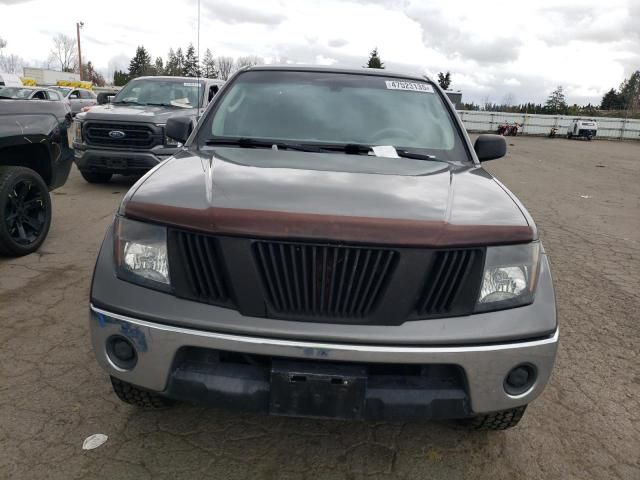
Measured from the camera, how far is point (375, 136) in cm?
303

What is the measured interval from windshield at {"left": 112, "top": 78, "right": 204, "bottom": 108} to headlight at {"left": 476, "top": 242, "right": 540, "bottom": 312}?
7658 millimetres

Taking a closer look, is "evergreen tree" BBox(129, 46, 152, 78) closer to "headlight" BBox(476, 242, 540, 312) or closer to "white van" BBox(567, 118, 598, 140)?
"white van" BBox(567, 118, 598, 140)

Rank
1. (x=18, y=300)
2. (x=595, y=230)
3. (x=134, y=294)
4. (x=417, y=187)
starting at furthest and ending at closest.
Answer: (x=595, y=230), (x=18, y=300), (x=417, y=187), (x=134, y=294)

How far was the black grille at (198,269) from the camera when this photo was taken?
1.84 meters

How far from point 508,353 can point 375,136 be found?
63.7 inches

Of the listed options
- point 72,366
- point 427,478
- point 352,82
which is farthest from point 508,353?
point 72,366

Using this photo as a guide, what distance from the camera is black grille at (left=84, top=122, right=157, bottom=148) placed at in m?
7.56

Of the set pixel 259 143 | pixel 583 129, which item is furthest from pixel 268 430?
pixel 583 129

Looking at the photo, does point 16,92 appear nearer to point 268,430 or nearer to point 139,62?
point 268,430

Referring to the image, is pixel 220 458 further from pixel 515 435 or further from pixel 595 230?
pixel 595 230

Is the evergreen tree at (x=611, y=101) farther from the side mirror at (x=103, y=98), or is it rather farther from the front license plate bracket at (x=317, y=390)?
the front license plate bracket at (x=317, y=390)

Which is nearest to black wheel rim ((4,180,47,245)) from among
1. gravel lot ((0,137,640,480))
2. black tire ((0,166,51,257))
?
black tire ((0,166,51,257))

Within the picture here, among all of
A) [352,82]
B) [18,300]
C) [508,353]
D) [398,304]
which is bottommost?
[18,300]

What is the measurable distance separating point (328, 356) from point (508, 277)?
0.75m
